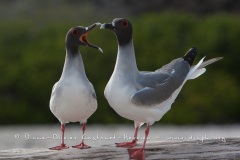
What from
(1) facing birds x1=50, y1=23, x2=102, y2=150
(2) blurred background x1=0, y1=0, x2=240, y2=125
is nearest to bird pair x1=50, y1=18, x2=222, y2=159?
(1) facing birds x1=50, y1=23, x2=102, y2=150

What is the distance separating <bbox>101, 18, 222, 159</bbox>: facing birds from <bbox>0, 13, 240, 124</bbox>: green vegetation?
6.56 meters

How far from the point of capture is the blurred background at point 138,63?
1084cm

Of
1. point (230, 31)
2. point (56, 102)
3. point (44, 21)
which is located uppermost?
point (44, 21)

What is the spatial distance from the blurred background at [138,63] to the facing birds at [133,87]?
6.52m

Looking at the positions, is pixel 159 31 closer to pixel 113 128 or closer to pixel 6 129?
pixel 113 128

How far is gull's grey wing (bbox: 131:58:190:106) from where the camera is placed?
3.98 m

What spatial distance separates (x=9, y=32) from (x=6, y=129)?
3.31 meters

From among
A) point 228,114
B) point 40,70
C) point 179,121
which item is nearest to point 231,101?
point 228,114

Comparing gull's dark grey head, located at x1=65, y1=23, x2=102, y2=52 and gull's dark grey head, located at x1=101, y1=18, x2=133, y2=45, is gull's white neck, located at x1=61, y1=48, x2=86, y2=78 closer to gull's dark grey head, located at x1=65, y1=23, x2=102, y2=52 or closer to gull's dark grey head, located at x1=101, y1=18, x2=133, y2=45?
gull's dark grey head, located at x1=65, y1=23, x2=102, y2=52

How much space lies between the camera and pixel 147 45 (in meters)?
11.9

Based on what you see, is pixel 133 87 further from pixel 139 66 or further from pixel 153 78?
pixel 139 66

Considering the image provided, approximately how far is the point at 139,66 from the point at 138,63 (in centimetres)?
10

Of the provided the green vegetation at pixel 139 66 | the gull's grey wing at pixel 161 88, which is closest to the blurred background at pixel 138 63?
the green vegetation at pixel 139 66

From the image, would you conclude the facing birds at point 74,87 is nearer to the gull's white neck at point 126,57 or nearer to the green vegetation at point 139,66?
the gull's white neck at point 126,57
